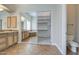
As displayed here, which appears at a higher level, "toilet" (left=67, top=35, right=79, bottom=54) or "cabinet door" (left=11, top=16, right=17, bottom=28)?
"cabinet door" (left=11, top=16, right=17, bottom=28)

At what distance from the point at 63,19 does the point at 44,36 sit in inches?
176

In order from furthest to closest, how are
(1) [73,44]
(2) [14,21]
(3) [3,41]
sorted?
(2) [14,21] → (3) [3,41] → (1) [73,44]

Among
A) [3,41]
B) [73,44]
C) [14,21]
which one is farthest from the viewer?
[14,21]

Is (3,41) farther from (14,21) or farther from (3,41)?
(14,21)

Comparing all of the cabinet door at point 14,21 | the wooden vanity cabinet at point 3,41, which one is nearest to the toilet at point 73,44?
the wooden vanity cabinet at point 3,41

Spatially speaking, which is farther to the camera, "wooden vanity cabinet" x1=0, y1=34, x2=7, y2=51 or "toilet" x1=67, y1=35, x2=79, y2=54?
"wooden vanity cabinet" x1=0, y1=34, x2=7, y2=51

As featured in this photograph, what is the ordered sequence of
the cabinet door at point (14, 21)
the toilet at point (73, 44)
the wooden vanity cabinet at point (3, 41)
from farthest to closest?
the cabinet door at point (14, 21)
the wooden vanity cabinet at point (3, 41)
the toilet at point (73, 44)

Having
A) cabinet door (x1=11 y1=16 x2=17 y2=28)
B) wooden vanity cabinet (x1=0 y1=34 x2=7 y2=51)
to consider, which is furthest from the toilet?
cabinet door (x1=11 y1=16 x2=17 y2=28)

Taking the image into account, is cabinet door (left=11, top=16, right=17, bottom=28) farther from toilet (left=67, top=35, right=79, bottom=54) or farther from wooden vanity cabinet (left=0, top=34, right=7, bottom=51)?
toilet (left=67, top=35, right=79, bottom=54)

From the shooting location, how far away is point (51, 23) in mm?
7348

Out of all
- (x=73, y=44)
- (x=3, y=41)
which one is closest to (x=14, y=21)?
(x=3, y=41)

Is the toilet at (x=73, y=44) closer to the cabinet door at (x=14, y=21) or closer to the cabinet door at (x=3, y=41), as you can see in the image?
the cabinet door at (x=3, y=41)
